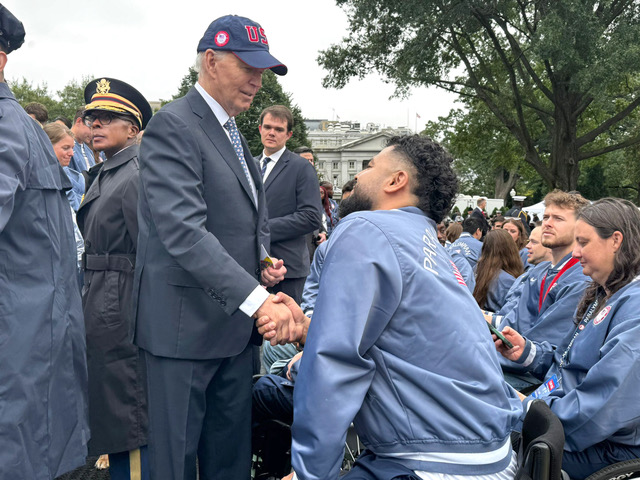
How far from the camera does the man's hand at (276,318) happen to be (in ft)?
7.50

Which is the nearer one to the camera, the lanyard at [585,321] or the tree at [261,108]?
the lanyard at [585,321]

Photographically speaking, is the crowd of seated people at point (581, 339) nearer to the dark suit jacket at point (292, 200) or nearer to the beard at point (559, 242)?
the beard at point (559, 242)

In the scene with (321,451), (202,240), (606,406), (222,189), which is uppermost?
(222,189)

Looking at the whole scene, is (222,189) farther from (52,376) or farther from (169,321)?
(52,376)

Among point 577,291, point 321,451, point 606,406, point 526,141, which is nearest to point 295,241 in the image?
point 577,291

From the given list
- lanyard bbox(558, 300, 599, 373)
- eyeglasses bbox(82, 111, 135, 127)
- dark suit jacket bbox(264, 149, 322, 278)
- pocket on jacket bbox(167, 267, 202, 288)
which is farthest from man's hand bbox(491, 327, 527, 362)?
eyeglasses bbox(82, 111, 135, 127)

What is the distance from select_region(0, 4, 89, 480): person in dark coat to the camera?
7.44 ft

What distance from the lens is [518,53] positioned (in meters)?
19.2

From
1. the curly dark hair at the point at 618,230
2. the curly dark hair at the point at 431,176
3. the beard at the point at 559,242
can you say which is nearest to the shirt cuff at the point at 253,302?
the curly dark hair at the point at 431,176

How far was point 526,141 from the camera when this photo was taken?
20.6m

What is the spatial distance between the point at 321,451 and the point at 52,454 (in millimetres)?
1420

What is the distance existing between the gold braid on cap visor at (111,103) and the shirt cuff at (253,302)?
141 centimetres

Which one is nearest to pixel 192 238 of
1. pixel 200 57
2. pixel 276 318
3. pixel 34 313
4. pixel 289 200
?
pixel 276 318

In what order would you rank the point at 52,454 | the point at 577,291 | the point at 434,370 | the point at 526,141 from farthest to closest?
the point at 526,141, the point at 577,291, the point at 52,454, the point at 434,370
